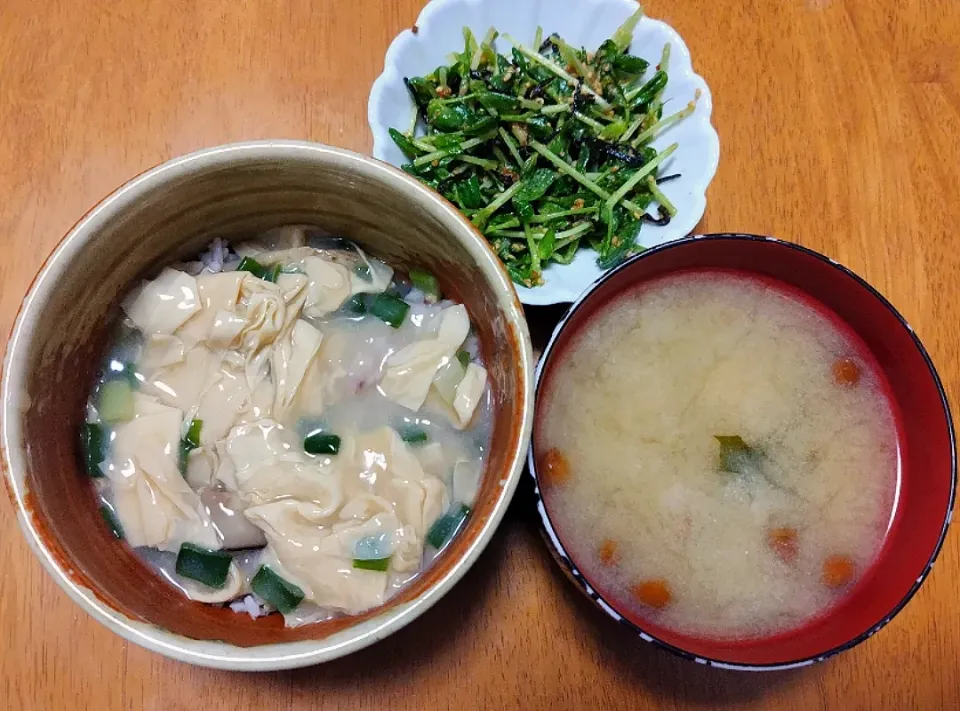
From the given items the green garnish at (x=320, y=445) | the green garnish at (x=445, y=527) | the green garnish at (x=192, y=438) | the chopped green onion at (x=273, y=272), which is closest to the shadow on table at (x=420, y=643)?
the green garnish at (x=445, y=527)

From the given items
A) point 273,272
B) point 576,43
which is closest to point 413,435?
point 273,272

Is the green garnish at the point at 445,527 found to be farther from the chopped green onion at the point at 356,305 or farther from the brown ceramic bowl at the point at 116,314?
the chopped green onion at the point at 356,305

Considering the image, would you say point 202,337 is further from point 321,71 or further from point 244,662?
point 321,71

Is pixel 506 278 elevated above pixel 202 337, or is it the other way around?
pixel 506 278

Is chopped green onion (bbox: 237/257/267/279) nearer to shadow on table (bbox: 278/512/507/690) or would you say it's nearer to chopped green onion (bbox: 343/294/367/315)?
chopped green onion (bbox: 343/294/367/315)

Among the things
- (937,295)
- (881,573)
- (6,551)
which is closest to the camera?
(881,573)

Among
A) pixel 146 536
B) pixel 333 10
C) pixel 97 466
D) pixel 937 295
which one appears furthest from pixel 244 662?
pixel 937 295
